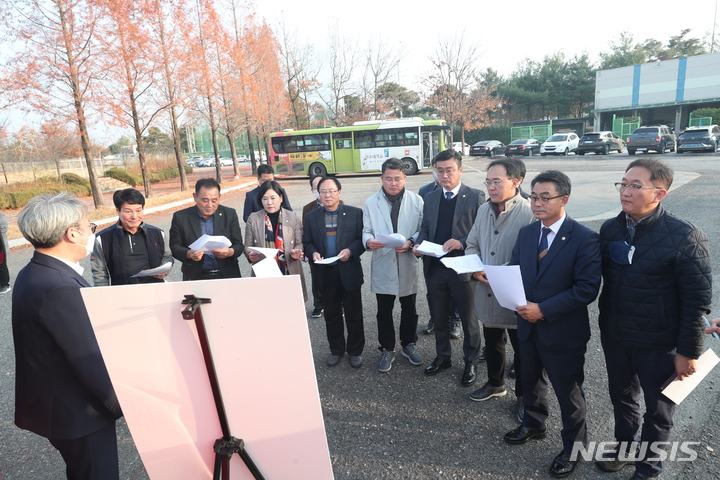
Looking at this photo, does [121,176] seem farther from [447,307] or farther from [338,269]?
[447,307]

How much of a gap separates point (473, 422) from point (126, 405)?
2.42 m

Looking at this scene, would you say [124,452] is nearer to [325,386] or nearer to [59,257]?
[325,386]

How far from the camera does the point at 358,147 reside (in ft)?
81.9

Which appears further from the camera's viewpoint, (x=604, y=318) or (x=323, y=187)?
(x=323, y=187)

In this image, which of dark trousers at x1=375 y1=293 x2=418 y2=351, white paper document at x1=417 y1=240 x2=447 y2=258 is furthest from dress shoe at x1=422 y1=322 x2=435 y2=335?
white paper document at x1=417 y1=240 x2=447 y2=258

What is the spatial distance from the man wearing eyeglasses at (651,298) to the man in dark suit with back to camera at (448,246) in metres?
1.23

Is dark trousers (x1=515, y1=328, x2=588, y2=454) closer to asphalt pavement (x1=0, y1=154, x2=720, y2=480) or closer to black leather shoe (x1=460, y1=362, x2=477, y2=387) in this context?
asphalt pavement (x1=0, y1=154, x2=720, y2=480)

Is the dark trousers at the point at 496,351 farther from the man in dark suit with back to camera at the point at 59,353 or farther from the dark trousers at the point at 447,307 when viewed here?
the man in dark suit with back to camera at the point at 59,353

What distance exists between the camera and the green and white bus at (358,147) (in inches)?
950

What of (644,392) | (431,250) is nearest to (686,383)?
(644,392)

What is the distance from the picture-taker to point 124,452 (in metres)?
2.97

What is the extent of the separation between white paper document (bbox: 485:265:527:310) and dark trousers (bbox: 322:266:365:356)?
164cm

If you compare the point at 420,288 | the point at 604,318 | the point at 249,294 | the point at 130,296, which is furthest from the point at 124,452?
the point at 420,288

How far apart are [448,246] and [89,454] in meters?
2.81
